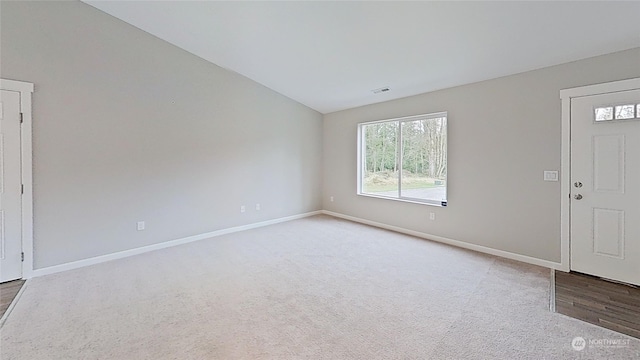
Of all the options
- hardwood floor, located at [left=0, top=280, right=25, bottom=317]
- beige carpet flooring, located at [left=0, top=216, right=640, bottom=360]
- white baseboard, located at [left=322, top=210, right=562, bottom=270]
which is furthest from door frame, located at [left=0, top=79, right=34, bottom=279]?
white baseboard, located at [left=322, top=210, right=562, bottom=270]

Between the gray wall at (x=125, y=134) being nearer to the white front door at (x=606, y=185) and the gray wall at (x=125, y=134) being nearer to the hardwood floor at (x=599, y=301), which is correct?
the hardwood floor at (x=599, y=301)

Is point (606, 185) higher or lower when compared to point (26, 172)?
lower

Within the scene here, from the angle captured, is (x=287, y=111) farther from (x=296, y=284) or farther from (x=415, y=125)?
(x=296, y=284)

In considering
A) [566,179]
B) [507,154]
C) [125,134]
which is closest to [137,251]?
[125,134]

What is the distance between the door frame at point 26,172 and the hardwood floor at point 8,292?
140mm

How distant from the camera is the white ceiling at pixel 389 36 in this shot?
267 centimetres

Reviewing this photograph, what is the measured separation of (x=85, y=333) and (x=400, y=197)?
4.55 meters

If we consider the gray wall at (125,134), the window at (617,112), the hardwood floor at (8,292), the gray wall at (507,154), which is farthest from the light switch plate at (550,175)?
the hardwood floor at (8,292)

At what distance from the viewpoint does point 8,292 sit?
110 inches

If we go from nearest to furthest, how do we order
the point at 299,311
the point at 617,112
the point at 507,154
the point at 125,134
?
the point at 299,311
the point at 617,112
the point at 507,154
the point at 125,134

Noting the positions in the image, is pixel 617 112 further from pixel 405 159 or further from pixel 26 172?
pixel 26 172

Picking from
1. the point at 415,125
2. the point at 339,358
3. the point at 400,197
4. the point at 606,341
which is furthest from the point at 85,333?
the point at 415,125

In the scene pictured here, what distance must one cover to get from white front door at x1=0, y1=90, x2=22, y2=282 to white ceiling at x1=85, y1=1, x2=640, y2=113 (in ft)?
5.27

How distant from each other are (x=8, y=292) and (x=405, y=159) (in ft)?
17.8
